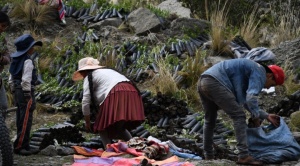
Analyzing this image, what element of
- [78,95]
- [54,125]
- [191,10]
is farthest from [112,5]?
[54,125]

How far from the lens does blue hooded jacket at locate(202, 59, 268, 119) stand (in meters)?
8.74


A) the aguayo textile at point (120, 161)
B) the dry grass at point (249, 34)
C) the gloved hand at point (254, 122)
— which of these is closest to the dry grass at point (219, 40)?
the dry grass at point (249, 34)

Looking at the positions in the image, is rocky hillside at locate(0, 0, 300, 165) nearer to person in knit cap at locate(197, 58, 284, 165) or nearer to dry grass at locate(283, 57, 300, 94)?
dry grass at locate(283, 57, 300, 94)

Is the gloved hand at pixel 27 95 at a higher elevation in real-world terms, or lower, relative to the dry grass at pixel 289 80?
higher

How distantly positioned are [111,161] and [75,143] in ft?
7.63

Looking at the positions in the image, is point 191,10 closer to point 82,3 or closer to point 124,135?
point 82,3

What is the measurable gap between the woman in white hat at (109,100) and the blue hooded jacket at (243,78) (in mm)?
1319

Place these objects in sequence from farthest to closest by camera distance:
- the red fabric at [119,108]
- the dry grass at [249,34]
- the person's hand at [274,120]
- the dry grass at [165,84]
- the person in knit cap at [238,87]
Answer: the dry grass at [249,34] < the dry grass at [165,84] < the red fabric at [119,108] < the person's hand at [274,120] < the person in knit cap at [238,87]

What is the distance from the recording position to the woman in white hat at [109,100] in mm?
9797

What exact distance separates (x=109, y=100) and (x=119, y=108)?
0.17 m

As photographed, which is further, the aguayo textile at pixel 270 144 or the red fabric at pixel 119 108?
the red fabric at pixel 119 108

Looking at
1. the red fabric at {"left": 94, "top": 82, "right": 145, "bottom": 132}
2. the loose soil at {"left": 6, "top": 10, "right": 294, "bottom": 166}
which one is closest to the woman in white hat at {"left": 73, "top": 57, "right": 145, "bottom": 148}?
the red fabric at {"left": 94, "top": 82, "right": 145, "bottom": 132}

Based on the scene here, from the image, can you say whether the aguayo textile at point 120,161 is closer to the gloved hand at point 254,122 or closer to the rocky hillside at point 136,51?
the gloved hand at point 254,122

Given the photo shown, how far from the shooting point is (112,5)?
65.2 feet
